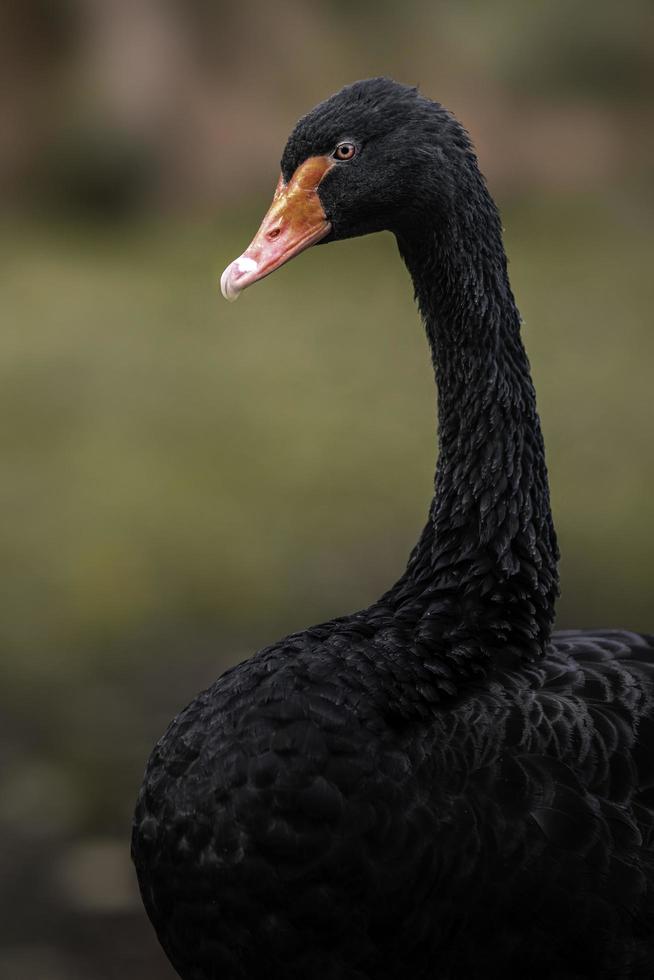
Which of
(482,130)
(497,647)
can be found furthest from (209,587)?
(482,130)

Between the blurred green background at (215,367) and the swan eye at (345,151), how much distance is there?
5.17 feet

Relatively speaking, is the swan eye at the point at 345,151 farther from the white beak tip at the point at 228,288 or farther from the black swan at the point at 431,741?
the white beak tip at the point at 228,288

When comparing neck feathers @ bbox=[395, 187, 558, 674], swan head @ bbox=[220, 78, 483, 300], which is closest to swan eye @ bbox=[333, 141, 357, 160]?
swan head @ bbox=[220, 78, 483, 300]

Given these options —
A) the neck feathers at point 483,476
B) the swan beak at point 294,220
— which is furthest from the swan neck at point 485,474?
the swan beak at point 294,220

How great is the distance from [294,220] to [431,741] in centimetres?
73

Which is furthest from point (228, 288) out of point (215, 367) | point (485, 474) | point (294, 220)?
point (215, 367)

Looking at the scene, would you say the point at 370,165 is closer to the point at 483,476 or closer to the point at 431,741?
the point at 483,476

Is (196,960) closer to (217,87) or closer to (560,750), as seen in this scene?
(560,750)

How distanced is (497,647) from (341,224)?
0.63 metres

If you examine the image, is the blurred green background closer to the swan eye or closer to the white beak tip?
the white beak tip

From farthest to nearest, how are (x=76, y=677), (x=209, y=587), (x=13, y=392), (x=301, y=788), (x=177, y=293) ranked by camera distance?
(x=177, y=293) < (x=13, y=392) < (x=209, y=587) < (x=76, y=677) < (x=301, y=788)

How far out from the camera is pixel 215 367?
580 centimetres

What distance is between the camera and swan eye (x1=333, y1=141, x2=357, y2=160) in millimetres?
2072

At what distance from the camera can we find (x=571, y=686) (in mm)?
2131
